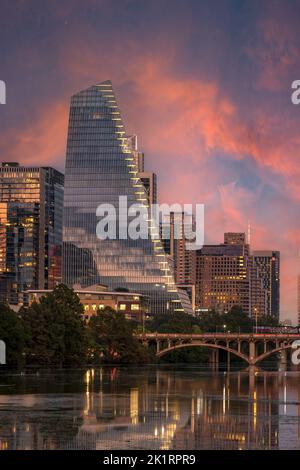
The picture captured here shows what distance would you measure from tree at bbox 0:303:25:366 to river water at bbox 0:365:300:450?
4640 cm

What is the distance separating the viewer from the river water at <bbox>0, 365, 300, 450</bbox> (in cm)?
6134

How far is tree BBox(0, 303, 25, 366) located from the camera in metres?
174

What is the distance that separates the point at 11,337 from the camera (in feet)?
572

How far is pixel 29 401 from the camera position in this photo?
9294cm

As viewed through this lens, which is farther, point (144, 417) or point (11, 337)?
point (11, 337)

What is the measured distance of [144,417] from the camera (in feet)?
257

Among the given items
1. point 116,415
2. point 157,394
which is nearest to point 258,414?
point 116,415

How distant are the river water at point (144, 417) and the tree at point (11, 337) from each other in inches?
1827

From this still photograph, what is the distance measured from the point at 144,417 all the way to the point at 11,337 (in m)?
98.4

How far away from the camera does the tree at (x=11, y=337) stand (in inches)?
6845

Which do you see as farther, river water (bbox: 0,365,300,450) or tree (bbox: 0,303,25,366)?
tree (bbox: 0,303,25,366)

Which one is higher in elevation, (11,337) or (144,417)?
(11,337)
